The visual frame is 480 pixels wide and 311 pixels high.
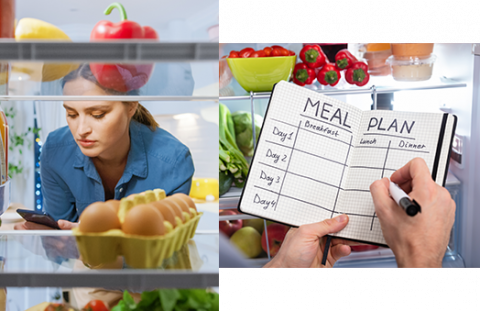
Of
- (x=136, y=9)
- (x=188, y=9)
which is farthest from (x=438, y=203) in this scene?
(x=136, y=9)

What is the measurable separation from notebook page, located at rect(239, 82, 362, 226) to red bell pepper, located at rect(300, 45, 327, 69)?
47 cm

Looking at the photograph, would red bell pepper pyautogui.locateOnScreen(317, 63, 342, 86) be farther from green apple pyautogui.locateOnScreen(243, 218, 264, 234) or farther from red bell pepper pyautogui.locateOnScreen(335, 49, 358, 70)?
green apple pyautogui.locateOnScreen(243, 218, 264, 234)

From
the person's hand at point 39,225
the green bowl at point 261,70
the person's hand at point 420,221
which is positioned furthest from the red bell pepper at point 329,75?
the person's hand at point 39,225

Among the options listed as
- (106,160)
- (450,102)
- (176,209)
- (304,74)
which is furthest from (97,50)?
(450,102)

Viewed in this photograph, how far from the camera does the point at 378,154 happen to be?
0.84m

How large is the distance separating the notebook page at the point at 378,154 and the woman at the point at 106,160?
39 cm

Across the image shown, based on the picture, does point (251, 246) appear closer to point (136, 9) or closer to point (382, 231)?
point (382, 231)

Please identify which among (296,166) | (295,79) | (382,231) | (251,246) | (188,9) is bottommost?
(251,246)

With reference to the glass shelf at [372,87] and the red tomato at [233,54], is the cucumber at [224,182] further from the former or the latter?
the red tomato at [233,54]

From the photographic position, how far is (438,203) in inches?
28.6

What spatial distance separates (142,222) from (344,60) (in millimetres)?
943

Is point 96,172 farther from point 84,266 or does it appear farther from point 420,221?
point 420,221

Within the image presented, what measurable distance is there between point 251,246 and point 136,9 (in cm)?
94

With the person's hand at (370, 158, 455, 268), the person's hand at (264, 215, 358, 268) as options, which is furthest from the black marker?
the person's hand at (264, 215, 358, 268)
